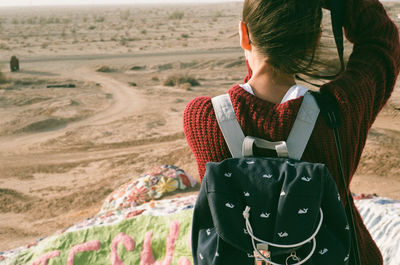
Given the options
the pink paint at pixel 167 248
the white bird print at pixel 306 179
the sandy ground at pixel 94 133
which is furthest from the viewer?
the sandy ground at pixel 94 133

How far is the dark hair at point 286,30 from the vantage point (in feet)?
4.14

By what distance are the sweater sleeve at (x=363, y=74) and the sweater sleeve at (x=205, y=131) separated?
0.34 meters

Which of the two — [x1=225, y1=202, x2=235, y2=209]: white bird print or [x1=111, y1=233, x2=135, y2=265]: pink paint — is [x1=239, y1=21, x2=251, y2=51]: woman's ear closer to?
[x1=225, y1=202, x2=235, y2=209]: white bird print

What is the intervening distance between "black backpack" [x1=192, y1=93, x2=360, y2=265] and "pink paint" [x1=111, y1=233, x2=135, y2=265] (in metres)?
2.27

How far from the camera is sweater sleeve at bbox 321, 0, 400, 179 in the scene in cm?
135

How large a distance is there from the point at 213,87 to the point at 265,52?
39.9ft

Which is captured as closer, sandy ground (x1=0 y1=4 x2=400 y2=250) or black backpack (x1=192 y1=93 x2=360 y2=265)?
black backpack (x1=192 y1=93 x2=360 y2=265)

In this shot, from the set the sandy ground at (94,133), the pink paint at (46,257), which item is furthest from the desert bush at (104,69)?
the pink paint at (46,257)

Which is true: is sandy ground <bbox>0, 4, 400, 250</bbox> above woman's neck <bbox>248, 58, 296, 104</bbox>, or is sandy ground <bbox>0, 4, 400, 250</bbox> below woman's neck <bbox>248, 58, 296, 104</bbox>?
below

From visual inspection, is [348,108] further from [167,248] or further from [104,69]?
[104,69]

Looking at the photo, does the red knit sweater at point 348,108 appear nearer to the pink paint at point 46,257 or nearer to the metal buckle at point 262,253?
the metal buckle at point 262,253

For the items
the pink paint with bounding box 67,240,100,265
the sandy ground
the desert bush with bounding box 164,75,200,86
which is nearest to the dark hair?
the sandy ground

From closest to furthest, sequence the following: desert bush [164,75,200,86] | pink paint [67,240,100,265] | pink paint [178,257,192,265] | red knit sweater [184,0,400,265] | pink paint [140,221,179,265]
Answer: red knit sweater [184,0,400,265] → pink paint [178,257,192,265] → pink paint [140,221,179,265] → pink paint [67,240,100,265] → desert bush [164,75,200,86]

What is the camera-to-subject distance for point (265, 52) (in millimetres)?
1326
